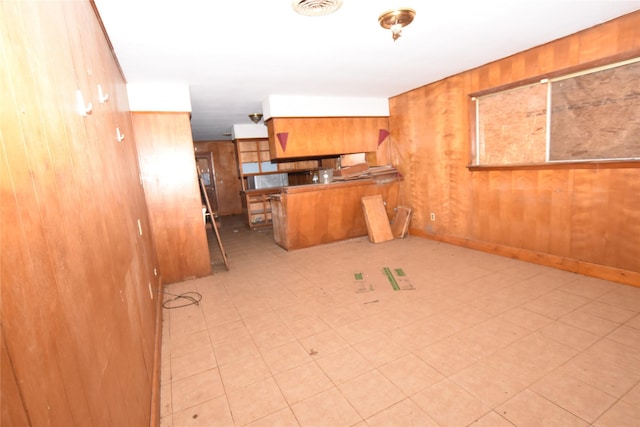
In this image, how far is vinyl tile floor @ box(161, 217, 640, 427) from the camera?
1.77 metres

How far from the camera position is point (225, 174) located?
10469mm

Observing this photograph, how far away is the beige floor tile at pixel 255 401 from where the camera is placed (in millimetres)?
1809

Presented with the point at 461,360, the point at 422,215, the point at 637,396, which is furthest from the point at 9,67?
the point at 422,215

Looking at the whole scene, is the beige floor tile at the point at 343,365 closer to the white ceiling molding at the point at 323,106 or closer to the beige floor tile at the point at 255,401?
the beige floor tile at the point at 255,401

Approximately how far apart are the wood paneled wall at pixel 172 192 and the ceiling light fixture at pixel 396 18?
9.52 ft

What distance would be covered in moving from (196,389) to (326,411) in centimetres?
95

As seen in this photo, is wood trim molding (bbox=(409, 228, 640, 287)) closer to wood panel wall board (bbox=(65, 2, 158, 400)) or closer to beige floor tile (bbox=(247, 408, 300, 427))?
beige floor tile (bbox=(247, 408, 300, 427))

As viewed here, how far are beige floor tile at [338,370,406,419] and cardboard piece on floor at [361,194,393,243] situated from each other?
3.56m

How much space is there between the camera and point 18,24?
782 mm

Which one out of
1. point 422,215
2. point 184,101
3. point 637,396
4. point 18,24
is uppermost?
point 184,101

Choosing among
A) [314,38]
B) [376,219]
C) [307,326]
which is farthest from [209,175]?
[307,326]

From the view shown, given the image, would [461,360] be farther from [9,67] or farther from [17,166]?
[9,67]

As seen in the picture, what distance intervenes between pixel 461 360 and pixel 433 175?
3690 millimetres

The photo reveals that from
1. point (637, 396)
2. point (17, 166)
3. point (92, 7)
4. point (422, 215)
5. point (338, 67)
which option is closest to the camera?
point (17, 166)
